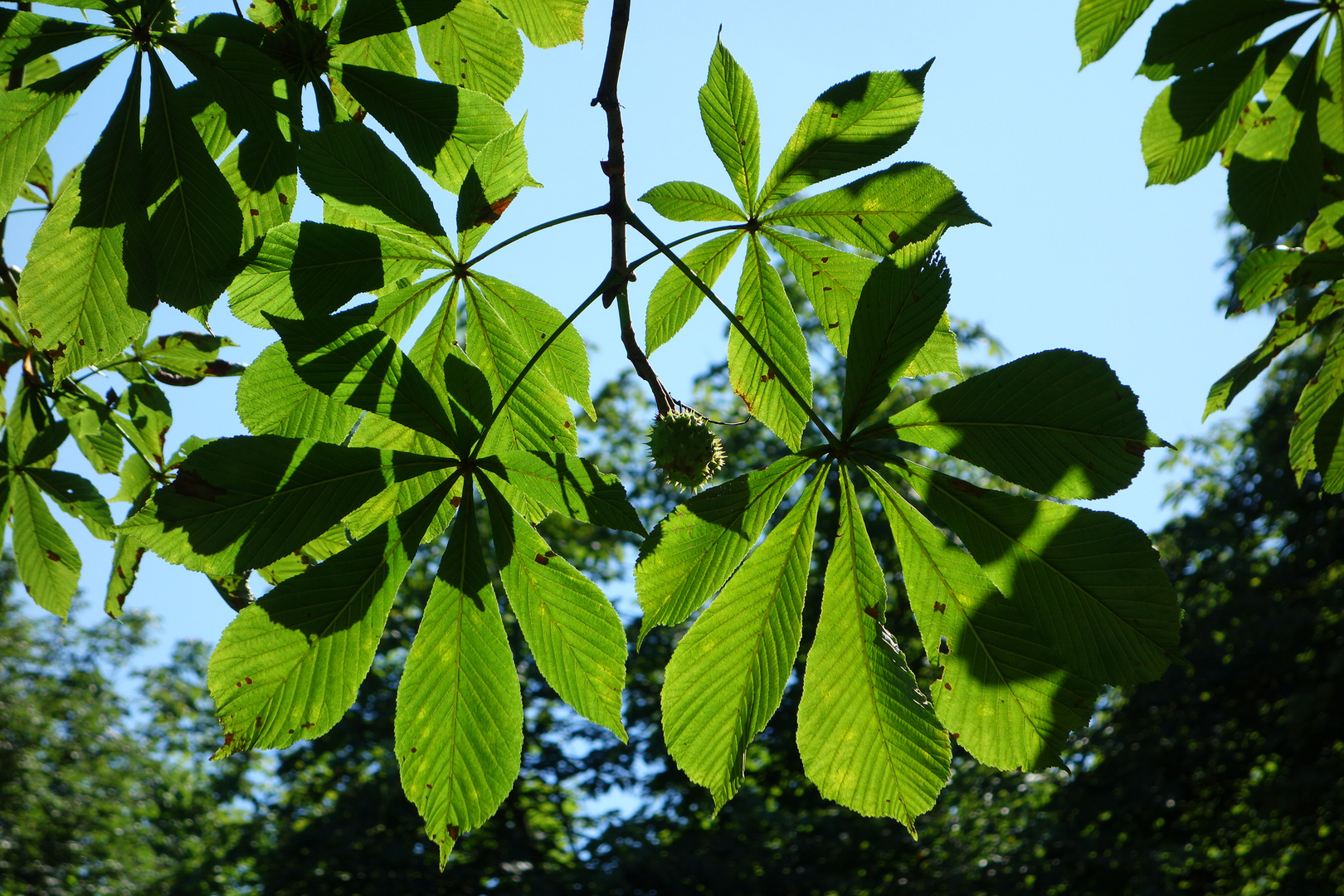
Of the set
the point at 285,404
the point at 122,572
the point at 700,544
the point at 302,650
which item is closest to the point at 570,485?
the point at 700,544

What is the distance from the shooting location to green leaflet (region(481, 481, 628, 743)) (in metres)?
1.23

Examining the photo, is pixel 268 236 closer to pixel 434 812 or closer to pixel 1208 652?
pixel 434 812

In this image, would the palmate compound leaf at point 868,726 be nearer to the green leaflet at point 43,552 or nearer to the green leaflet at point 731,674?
the green leaflet at point 731,674

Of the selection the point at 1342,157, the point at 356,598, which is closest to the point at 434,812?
the point at 356,598

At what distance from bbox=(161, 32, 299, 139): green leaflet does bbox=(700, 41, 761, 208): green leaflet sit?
683 millimetres

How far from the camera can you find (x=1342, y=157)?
6.15ft

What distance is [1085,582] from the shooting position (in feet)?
3.58

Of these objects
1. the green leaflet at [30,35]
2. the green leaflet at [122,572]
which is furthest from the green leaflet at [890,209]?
the green leaflet at [122,572]

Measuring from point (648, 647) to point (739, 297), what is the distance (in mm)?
8959

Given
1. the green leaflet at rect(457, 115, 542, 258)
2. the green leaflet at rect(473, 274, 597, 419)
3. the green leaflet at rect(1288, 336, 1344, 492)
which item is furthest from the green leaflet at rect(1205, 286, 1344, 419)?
the green leaflet at rect(457, 115, 542, 258)

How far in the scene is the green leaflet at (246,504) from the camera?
3.70 ft

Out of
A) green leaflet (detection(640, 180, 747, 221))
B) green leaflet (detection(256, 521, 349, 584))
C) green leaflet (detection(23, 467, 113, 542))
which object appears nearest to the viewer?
green leaflet (detection(640, 180, 747, 221))

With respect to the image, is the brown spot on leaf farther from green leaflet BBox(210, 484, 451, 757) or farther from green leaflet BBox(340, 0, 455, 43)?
green leaflet BBox(340, 0, 455, 43)

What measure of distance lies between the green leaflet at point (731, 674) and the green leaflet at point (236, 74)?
3.30ft
